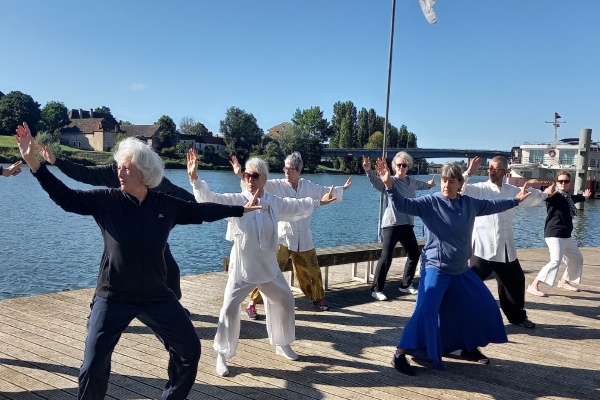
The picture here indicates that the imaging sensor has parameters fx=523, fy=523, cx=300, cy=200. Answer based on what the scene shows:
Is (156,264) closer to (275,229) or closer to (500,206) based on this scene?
(275,229)

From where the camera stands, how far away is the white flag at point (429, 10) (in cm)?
1227

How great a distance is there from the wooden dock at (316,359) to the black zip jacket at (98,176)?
155 cm

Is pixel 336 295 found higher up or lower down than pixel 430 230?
lower down

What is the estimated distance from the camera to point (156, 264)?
338 cm

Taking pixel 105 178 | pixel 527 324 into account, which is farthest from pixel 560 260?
pixel 105 178

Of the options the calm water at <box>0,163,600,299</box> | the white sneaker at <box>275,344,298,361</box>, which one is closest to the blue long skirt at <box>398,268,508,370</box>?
the white sneaker at <box>275,344,298,361</box>

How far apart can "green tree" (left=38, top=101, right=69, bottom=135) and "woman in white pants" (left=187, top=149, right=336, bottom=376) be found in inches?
5065

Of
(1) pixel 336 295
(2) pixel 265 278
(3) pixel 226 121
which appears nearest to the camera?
(2) pixel 265 278

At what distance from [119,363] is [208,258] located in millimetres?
12505

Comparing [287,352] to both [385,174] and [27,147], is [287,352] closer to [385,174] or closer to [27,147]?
[385,174]

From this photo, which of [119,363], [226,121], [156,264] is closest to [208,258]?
[119,363]

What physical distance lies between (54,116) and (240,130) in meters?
63.8

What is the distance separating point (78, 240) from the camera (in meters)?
19.9

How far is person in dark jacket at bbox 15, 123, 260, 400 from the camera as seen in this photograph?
3.25 m
